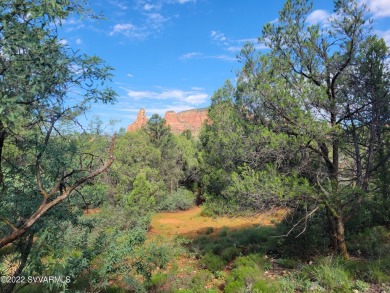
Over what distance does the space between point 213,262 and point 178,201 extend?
18.5m

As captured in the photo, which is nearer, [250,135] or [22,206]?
[22,206]

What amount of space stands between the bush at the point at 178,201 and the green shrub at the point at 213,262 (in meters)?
16.4

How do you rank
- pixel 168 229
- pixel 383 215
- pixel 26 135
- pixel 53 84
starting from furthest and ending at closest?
1. pixel 168 229
2. pixel 383 215
3. pixel 26 135
4. pixel 53 84

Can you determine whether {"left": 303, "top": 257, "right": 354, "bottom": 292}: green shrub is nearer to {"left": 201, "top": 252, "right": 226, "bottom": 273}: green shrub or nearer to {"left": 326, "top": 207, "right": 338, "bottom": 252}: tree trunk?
{"left": 326, "top": 207, "right": 338, "bottom": 252}: tree trunk

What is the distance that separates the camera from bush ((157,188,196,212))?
28.1 m

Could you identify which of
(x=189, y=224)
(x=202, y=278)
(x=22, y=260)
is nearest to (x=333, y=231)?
(x=202, y=278)

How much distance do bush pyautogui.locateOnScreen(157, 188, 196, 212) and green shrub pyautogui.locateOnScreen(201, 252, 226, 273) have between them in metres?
16.4

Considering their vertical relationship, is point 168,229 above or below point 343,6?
below

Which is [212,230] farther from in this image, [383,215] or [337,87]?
[337,87]

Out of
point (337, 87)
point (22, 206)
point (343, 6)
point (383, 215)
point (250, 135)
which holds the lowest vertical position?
point (383, 215)

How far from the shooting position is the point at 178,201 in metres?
28.8

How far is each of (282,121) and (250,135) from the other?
1.07 metres

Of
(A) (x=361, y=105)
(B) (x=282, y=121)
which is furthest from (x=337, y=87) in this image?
(B) (x=282, y=121)

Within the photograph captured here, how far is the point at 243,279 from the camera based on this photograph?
8.02m
